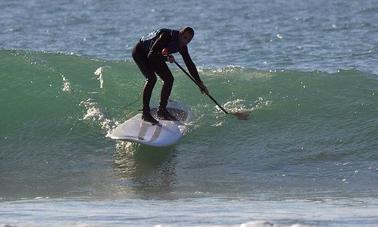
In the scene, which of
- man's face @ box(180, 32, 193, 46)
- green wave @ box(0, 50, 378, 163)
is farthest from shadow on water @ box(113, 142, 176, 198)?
man's face @ box(180, 32, 193, 46)

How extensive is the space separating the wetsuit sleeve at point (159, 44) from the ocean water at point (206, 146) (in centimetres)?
132

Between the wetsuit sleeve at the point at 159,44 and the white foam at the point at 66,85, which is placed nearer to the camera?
the wetsuit sleeve at the point at 159,44

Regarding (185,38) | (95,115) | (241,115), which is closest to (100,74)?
(95,115)

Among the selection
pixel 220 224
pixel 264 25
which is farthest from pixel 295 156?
pixel 264 25

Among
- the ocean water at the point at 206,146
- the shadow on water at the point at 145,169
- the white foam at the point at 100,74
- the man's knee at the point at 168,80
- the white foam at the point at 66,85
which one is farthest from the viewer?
the white foam at the point at 100,74

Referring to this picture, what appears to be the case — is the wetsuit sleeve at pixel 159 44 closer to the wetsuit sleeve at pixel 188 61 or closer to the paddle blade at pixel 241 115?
the wetsuit sleeve at pixel 188 61

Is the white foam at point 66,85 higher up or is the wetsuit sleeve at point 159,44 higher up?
the wetsuit sleeve at point 159,44

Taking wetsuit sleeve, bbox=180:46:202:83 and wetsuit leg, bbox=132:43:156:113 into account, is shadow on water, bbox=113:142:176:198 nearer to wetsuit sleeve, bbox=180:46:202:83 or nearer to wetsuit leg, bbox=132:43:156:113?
wetsuit leg, bbox=132:43:156:113

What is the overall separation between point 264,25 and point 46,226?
16885mm

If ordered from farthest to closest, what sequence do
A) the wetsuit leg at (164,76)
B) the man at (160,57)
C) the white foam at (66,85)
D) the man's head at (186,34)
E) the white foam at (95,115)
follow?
1. the white foam at (66,85)
2. the white foam at (95,115)
3. the wetsuit leg at (164,76)
4. the man at (160,57)
5. the man's head at (186,34)

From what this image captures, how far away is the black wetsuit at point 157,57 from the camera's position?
1145 cm

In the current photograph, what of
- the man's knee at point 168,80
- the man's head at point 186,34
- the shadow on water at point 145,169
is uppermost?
the man's head at point 186,34

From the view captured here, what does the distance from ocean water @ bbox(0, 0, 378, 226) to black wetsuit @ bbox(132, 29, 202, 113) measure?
2.82 ft

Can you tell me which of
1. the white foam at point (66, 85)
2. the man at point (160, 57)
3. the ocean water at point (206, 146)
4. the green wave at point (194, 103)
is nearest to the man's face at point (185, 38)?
the man at point (160, 57)
